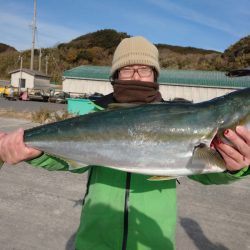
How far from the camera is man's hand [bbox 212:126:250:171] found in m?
2.17

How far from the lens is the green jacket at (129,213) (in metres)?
2.33

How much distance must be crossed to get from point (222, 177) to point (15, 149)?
1.30 meters

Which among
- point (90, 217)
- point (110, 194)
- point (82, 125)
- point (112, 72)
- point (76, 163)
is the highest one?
point (112, 72)

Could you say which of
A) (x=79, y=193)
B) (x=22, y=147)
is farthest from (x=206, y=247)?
(x=22, y=147)

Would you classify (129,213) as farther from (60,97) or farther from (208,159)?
(60,97)

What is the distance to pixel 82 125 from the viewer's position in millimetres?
2527

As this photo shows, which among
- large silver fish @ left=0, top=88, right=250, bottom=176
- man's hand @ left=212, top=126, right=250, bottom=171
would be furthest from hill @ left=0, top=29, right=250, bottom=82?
man's hand @ left=212, top=126, right=250, bottom=171

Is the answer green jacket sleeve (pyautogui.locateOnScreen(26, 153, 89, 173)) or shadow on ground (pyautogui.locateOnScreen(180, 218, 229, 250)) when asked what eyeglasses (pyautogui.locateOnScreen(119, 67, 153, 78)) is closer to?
green jacket sleeve (pyautogui.locateOnScreen(26, 153, 89, 173))

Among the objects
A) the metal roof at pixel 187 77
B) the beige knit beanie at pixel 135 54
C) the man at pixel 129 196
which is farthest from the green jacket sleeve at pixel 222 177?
the metal roof at pixel 187 77

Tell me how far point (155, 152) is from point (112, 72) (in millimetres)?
726

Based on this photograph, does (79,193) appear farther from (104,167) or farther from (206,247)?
(104,167)

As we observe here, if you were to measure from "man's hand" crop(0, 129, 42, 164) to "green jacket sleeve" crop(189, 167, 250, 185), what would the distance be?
3.46 feet

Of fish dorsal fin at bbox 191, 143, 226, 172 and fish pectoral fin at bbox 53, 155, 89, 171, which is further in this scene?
fish pectoral fin at bbox 53, 155, 89, 171

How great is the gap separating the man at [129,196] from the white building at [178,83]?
91.0ft
